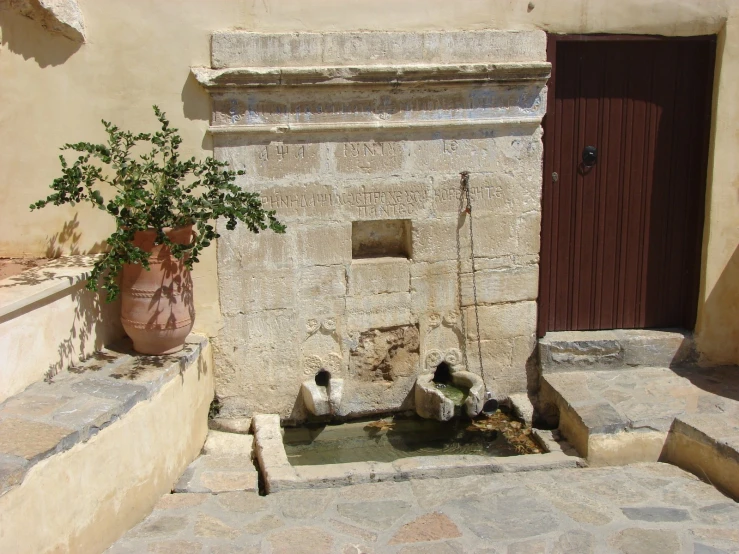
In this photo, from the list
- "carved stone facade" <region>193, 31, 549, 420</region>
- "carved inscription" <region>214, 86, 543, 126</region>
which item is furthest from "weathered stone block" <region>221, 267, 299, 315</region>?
"carved inscription" <region>214, 86, 543, 126</region>

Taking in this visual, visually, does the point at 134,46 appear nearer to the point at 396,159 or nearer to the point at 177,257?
the point at 177,257

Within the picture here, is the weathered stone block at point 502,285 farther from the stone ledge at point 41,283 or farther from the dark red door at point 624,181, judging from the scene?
the stone ledge at point 41,283

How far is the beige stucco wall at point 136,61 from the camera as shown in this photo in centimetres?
462

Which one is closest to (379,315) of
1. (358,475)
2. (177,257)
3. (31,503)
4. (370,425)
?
(370,425)

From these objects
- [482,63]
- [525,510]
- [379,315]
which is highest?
[482,63]

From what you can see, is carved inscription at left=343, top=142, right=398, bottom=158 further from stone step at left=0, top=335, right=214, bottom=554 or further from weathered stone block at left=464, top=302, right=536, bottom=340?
stone step at left=0, top=335, right=214, bottom=554

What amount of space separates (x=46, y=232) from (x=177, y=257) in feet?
3.38

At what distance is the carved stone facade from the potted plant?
480 millimetres

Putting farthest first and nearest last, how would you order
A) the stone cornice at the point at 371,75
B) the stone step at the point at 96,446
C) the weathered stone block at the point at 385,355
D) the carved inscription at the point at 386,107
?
the weathered stone block at the point at 385,355
the carved inscription at the point at 386,107
the stone cornice at the point at 371,75
the stone step at the point at 96,446

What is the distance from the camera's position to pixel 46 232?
4.77 m

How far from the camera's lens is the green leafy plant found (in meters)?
4.23

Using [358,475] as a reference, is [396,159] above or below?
above

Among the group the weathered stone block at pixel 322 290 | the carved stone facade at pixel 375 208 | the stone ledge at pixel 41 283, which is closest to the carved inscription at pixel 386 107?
the carved stone facade at pixel 375 208

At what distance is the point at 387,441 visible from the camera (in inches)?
209
